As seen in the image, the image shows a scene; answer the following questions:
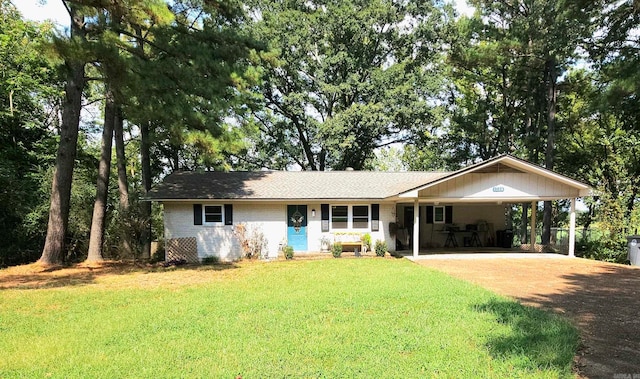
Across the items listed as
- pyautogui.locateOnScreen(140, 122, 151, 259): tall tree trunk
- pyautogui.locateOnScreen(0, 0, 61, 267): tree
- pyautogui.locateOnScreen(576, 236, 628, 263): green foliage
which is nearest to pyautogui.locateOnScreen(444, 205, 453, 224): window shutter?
pyautogui.locateOnScreen(576, 236, 628, 263): green foliage

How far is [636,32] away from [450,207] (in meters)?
9.23

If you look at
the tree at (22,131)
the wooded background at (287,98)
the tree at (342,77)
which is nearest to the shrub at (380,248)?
the wooded background at (287,98)

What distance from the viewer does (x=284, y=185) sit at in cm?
1630

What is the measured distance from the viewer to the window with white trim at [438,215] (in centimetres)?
1717

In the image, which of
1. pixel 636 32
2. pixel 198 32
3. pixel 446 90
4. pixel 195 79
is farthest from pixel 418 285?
pixel 446 90

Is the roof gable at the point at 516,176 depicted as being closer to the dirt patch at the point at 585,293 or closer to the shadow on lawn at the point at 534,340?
the dirt patch at the point at 585,293

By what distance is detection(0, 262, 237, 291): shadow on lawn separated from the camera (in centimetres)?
964

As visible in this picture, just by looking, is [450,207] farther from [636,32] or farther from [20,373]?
[20,373]

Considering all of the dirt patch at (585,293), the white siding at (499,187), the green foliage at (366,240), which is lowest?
the dirt patch at (585,293)

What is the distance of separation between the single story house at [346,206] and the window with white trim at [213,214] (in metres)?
0.04

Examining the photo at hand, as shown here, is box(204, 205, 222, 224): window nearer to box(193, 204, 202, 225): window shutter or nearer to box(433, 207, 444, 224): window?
box(193, 204, 202, 225): window shutter

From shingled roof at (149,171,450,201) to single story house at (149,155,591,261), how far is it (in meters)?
0.04

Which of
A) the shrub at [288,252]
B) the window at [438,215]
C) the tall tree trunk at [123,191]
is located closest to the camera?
the shrub at [288,252]

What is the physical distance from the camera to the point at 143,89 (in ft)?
33.9
